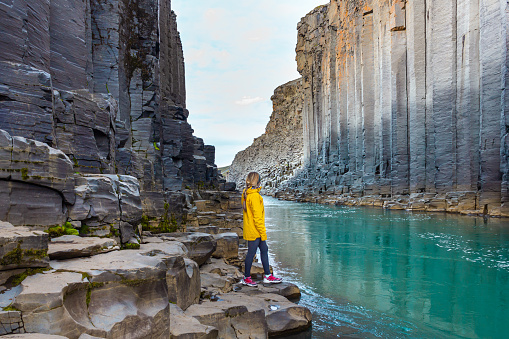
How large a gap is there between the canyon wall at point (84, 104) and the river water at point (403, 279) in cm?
424

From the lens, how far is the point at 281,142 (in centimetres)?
10062

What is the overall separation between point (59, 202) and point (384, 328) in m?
5.28

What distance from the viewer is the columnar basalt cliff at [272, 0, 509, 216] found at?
66.7 feet

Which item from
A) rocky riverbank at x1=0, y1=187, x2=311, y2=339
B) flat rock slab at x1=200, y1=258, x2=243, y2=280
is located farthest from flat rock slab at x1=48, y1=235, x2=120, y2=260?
flat rock slab at x1=200, y1=258, x2=243, y2=280

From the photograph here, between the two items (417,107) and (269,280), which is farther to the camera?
(417,107)

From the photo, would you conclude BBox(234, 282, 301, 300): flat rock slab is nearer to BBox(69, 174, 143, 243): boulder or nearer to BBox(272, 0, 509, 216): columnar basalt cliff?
BBox(69, 174, 143, 243): boulder

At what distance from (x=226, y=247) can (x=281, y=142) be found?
92333 mm

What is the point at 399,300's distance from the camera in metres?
7.23

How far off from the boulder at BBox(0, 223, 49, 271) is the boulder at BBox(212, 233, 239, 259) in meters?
5.62

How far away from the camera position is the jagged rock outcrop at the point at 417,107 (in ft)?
66.7

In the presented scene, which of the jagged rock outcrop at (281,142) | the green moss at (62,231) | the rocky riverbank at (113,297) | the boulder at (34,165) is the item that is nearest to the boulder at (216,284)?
the rocky riverbank at (113,297)

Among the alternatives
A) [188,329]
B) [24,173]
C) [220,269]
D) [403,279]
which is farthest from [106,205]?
[403,279]

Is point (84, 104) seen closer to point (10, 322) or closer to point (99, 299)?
point (99, 299)

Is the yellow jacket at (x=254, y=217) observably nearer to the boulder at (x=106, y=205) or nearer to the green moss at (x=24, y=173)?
the boulder at (x=106, y=205)
